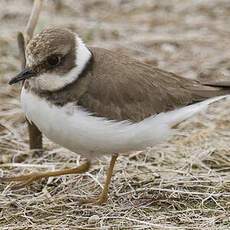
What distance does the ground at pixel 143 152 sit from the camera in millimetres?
4605

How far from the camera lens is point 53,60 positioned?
4457 millimetres

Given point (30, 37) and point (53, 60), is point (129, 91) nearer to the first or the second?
point (53, 60)

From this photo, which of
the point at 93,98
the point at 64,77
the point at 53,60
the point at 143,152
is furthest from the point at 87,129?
the point at 143,152

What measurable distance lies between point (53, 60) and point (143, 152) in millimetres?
1598

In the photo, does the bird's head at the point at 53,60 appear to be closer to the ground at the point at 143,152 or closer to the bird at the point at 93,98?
the bird at the point at 93,98

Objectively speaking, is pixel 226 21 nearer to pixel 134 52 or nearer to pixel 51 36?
pixel 134 52

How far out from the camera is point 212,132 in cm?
612

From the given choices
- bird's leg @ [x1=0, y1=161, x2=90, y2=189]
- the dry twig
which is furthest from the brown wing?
the dry twig

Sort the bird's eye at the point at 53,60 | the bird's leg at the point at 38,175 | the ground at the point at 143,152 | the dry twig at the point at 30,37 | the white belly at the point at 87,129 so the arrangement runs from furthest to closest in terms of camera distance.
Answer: the dry twig at the point at 30,37 → the bird's leg at the point at 38,175 → the ground at the point at 143,152 → the bird's eye at the point at 53,60 → the white belly at the point at 87,129

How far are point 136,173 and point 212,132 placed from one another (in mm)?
1100

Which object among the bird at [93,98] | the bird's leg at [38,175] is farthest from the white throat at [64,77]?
the bird's leg at [38,175]

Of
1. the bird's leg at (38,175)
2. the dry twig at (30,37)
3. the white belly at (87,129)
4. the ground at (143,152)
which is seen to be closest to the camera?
the white belly at (87,129)

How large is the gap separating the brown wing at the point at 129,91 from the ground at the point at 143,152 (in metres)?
0.64

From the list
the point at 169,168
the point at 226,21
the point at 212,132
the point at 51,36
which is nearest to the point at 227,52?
the point at 226,21
